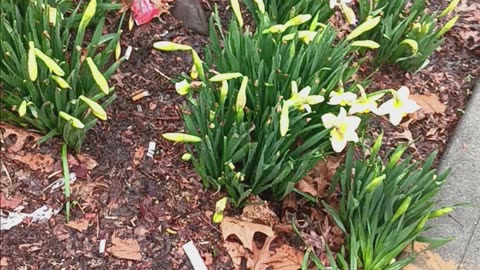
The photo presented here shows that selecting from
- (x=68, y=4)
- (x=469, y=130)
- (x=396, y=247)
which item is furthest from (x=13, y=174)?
(x=469, y=130)

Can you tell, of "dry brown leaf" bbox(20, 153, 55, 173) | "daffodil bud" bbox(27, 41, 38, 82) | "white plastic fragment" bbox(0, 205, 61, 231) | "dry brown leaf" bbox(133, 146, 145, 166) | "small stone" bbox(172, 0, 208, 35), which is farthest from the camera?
"small stone" bbox(172, 0, 208, 35)

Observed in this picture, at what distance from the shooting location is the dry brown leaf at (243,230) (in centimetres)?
242

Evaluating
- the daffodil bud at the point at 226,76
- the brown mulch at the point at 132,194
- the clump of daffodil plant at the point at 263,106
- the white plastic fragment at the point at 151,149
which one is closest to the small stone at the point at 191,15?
the brown mulch at the point at 132,194

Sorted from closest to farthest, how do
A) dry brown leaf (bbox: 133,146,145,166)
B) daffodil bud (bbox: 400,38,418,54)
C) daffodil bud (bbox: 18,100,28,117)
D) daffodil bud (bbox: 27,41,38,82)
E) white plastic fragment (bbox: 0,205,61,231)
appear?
1. daffodil bud (bbox: 27,41,38,82)
2. daffodil bud (bbox: 18,100,28,117)
3. white plastic fragment (bbox: 0,205,61,231)
4. dry brown leaf (bbox: 133,146,145,166)
5. daffodil bud (bbox: 400,38,418,54)

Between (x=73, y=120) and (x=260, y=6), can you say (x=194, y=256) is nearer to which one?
(x=73, y=120)

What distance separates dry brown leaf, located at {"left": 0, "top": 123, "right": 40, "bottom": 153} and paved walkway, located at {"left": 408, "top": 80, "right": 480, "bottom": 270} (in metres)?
1.46

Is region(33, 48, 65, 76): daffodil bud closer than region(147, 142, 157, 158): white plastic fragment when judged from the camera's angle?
Yes

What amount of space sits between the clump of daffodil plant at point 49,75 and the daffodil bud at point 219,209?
1.57 ft

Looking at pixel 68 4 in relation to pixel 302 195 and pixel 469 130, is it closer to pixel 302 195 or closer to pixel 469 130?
pixel 302 195

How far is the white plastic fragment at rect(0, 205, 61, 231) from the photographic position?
234cm

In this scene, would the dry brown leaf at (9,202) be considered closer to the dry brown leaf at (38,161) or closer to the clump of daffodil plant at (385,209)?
the dry brown leaf at (38,161)

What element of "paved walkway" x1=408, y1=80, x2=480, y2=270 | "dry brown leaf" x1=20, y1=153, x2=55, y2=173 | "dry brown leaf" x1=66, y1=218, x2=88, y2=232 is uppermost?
"dry brown leaf" x1=20, y1=153, x2=55, y2=173

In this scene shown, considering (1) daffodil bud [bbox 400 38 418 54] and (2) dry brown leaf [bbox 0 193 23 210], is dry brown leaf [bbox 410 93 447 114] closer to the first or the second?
(1) daffodil bud [bbox 400 38 418 54]

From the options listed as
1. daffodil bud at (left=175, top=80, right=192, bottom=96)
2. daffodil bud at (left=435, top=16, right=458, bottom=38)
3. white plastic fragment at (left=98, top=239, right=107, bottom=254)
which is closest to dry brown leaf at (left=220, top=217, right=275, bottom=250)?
white plastic fragment at (left=98, top=239, right=107, bottom=254)
